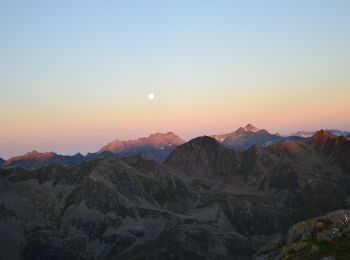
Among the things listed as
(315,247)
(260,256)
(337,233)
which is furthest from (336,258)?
(260,256)

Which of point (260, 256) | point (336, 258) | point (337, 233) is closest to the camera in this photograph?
point (336, 258)

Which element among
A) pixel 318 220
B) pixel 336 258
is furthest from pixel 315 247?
pixel 318 220

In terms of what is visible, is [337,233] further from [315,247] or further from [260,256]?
A: [260,256]

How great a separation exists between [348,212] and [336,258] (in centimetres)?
1605

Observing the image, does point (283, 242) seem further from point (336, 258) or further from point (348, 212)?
point (336, 258)

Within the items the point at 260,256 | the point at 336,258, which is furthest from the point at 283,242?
the point at 336,258

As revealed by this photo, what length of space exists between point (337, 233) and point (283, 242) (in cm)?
917

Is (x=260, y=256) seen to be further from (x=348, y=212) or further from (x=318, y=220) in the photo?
(x=348, y=212)

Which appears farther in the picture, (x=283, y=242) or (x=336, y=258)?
(x=283, y=242)

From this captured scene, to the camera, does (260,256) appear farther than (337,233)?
Yes

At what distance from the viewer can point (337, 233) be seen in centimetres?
6831

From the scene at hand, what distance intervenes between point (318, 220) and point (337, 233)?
4549mm

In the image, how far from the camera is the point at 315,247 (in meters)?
63.0

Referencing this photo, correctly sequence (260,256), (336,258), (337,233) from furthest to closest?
(260,256) < (337,233) < (336,258)
